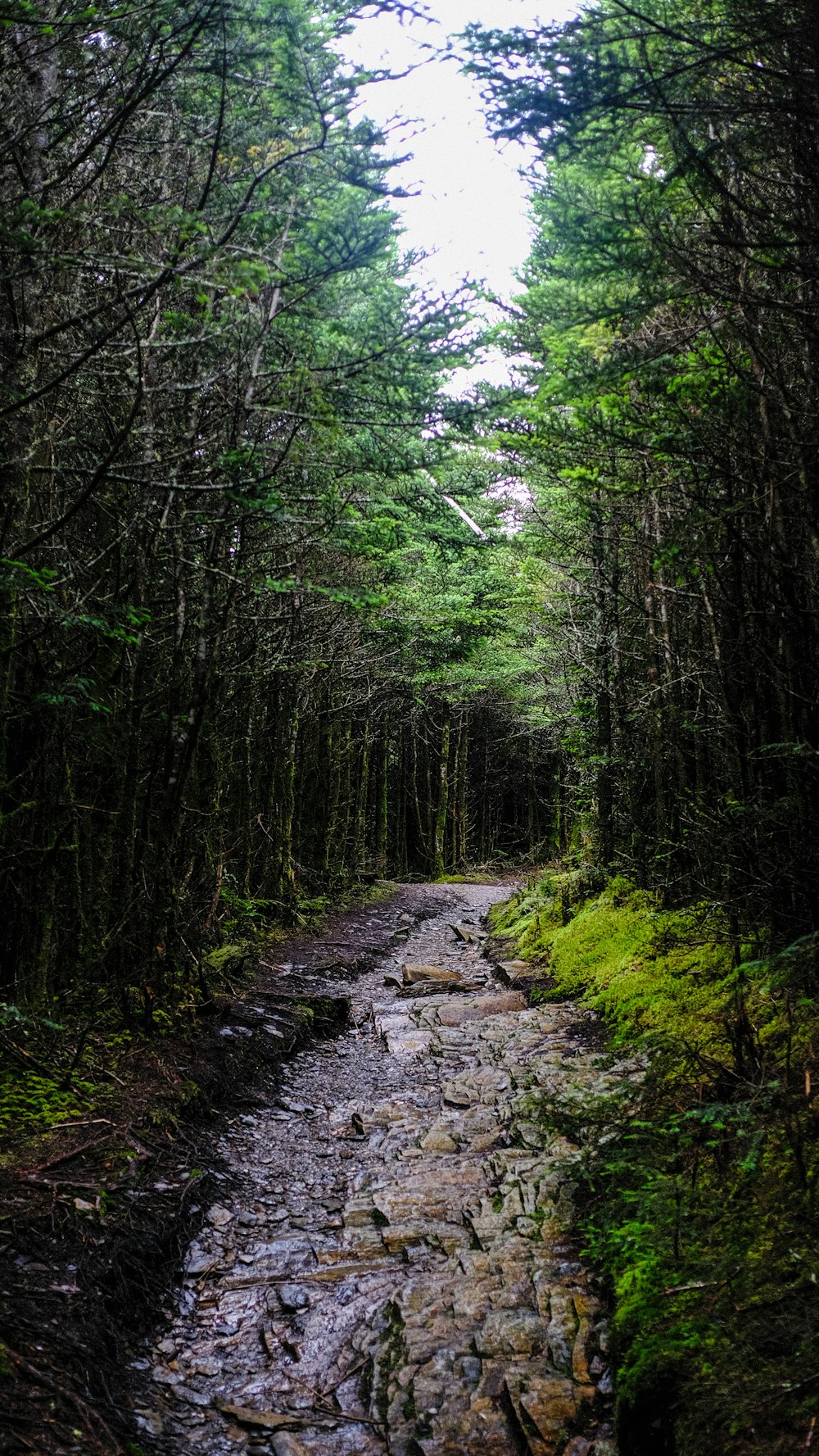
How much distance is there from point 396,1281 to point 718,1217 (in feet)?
5.27

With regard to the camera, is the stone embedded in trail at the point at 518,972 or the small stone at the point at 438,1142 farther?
the stone embedded in trail at the point at 518,972

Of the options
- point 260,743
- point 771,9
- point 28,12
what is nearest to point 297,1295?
point 28,12

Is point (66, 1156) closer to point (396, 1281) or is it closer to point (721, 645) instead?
point (396, 1281)

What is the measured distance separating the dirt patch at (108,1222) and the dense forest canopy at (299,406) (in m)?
0.82

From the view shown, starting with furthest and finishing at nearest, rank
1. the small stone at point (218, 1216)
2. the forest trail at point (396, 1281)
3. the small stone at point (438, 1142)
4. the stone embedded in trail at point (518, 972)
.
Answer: the stone embedded in trail at point (518, 972) < the small stone at point (438, 1142) < the small stone at point (218, 1216) < the forest trail at point (396, 1281)

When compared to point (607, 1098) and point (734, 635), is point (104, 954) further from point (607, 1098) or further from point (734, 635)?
point (734, 635)

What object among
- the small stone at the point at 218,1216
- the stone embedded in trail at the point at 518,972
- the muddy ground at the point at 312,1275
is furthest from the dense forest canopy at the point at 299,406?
the stone embedded in trail at the point at 518,972

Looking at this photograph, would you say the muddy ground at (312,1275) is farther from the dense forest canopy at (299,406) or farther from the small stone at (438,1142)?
the dense forest canopy at (299,406)

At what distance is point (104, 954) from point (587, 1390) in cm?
403

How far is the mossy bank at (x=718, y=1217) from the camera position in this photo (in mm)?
2512

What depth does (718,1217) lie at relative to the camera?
3.35 m

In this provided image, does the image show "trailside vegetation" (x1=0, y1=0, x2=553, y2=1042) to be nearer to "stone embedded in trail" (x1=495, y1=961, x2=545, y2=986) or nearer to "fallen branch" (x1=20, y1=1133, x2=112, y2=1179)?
"fallen branch" (x1=20, y1=1133, x2=112, y2=1179)

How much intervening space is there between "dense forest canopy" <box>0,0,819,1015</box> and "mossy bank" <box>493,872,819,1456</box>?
75 centimetres

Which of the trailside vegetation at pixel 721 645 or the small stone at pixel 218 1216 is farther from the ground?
the trailside vegetation at pixel 721 645
